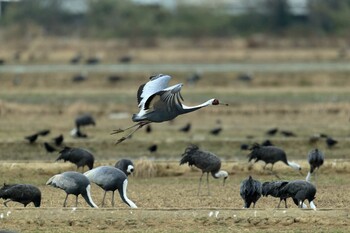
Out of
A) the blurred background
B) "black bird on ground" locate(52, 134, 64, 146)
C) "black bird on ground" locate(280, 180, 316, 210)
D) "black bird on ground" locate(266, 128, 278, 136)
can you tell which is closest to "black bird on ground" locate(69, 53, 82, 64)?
the blurred background

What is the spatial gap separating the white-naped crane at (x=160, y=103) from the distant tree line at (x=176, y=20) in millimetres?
59414

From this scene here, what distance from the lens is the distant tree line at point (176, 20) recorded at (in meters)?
81.2

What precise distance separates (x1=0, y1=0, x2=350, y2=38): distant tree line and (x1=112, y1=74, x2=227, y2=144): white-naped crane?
195 ft

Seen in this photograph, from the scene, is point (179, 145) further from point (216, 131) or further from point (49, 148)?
point (49, 148)

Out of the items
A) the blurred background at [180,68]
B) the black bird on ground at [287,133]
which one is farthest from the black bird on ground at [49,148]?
the black bird on ground at [287,133]

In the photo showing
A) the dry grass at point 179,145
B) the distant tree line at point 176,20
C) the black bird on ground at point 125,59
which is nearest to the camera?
the dry grass at point 179,145

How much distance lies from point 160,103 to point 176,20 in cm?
6547

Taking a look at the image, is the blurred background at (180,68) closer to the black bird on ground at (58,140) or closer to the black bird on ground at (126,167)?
the black bird on ground at (58,140)

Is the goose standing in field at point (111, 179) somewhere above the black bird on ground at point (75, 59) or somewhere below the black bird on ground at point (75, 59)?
above

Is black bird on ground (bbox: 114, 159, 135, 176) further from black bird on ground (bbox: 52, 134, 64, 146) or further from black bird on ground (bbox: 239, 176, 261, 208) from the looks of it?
black bird on ground (bbox: 52, 134, 64, 146)

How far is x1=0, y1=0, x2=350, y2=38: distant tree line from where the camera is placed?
8125cm

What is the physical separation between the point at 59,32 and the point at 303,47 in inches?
875

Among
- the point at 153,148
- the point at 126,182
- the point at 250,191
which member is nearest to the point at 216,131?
the point at 153,148

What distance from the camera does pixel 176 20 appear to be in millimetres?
85125
